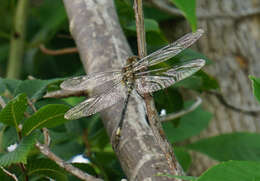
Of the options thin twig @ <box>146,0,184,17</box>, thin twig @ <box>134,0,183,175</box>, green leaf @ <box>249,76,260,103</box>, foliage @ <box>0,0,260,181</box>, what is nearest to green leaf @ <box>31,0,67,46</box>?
foliage @ <box>0,0,260,181</box>

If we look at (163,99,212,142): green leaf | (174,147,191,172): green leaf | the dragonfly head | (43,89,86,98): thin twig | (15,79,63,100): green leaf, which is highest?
the dragonfly head

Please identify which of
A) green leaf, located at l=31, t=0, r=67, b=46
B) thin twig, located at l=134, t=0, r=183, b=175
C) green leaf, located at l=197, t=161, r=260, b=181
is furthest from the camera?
green leaf, located at l=31, t=0, r=67, b=46

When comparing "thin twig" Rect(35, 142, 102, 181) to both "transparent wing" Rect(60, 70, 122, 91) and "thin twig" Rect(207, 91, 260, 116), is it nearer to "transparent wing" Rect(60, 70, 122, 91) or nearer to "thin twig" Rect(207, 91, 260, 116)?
"transparent wing" Rect(60, 70, 122, 91)

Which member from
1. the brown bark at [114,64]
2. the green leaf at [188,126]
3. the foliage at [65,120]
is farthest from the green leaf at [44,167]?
the green leaf at [188,126]

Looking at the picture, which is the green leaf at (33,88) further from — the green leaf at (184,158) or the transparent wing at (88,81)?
the green leaf at (184,158)

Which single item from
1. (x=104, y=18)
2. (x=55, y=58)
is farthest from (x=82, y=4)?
(x=55, y=58)
